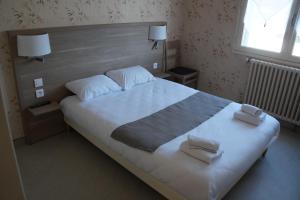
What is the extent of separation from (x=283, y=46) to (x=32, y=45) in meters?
3.02

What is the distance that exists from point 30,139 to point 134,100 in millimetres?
1241

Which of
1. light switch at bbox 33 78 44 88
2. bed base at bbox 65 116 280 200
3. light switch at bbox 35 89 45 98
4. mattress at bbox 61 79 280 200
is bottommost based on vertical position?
bed base at bbox 65 116 280 200

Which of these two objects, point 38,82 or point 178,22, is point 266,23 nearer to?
point 178,22

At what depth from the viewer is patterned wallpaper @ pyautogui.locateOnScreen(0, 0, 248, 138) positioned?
7.93 feet

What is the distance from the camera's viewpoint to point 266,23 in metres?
3.25

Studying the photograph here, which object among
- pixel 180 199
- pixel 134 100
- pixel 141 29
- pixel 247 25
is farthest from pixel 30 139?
pixel 247 25

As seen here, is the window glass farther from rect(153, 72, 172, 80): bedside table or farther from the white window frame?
rect(153, 72, 172, 80): bedside table

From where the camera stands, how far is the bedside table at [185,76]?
385 centimetres

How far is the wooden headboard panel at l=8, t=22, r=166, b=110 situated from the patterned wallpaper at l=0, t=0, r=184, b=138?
0.25 feet

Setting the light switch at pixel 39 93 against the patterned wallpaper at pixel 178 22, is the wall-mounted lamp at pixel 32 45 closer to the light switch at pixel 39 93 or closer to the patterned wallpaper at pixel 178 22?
the patterned wallpaper at pixel 178 22

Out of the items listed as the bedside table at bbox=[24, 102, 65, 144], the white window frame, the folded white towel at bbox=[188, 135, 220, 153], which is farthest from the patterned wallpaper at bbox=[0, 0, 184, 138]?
the folded white towel at bbox=[188, 135, 220, 153]

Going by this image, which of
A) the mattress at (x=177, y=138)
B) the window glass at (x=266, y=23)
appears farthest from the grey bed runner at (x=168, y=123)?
the window glass at (x=266, y=23)

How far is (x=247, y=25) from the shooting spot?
3.43 m

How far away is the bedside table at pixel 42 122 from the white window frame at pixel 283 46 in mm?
2674
